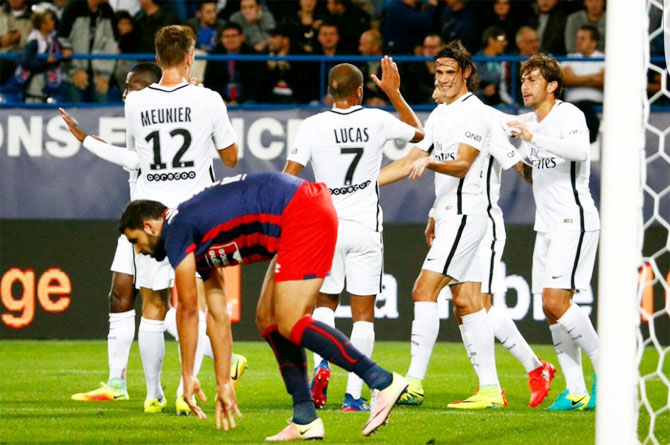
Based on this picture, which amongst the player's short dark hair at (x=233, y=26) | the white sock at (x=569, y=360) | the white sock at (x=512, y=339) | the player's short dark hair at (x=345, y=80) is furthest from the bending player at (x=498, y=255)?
the player's short dark hair at (x=233, y=26)

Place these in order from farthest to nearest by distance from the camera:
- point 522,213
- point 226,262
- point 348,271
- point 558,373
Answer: point 522,213 < point 558,373 < point 348,271 < point 226,262

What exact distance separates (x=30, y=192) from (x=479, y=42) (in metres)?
5.15

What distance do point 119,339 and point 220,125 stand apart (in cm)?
164

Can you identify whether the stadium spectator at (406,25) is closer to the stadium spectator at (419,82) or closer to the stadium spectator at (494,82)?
the stadium spectator at (419,82)

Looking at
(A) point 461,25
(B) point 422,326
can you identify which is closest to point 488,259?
(B) point 422,326

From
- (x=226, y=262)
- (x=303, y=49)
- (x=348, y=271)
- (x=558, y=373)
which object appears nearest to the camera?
(x=226, y=262)

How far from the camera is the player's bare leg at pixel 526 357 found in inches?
292

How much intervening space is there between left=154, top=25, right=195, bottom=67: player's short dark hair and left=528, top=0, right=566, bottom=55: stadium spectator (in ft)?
22.9

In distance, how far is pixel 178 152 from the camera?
6660 mm

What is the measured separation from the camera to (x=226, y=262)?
5559 millimetres

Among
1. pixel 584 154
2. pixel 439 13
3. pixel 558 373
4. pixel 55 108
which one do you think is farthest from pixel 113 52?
pixel 584 154

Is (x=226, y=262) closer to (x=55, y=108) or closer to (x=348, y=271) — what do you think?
(x=348, y=271)

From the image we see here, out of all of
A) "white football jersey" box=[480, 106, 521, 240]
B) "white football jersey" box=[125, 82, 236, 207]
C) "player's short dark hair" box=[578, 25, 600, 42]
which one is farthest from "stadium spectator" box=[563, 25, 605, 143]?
"white football jersey" box=[125, 82, 236, 207]

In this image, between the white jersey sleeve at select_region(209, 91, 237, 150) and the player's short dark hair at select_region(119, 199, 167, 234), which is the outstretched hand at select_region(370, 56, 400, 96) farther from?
the player's short dark hair at select_region(119, 199, 167, 234)
